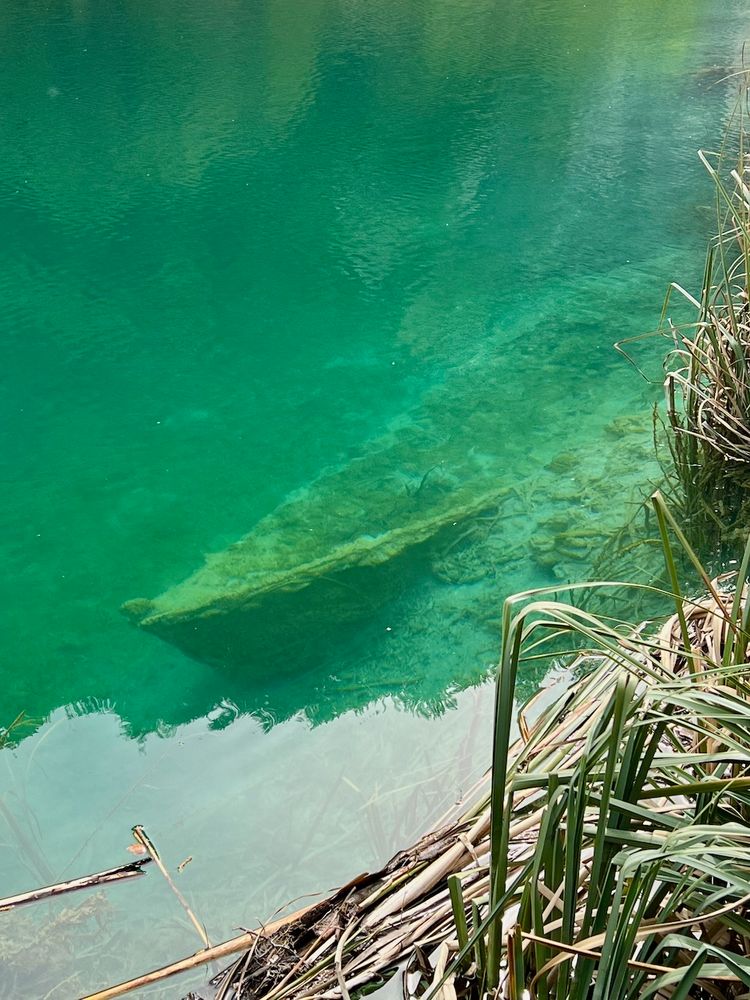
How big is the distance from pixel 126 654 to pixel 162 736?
1.23 feet

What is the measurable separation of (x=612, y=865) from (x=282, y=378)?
3.09 meters

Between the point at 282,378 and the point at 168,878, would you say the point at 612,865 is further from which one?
the point at 282,378

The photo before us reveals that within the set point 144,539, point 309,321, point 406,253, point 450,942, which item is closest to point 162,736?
point 144,539

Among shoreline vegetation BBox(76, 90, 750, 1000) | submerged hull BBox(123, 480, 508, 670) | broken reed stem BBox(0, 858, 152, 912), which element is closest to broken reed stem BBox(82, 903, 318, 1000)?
shoreline vegetation BBox(76, 90, 750, 1000)

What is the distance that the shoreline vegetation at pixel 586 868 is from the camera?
892 millimetres

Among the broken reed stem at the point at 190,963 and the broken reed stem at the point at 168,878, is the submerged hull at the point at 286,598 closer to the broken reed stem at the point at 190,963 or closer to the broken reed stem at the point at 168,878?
the broken reed stem at the point at 168,878

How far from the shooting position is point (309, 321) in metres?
4.30

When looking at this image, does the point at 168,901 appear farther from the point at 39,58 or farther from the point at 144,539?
the point at 39,58

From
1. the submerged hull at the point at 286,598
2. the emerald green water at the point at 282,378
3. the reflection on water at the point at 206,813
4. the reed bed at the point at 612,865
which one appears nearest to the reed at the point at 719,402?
the emerald green water at the point at 282,378

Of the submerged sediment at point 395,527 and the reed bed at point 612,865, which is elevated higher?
the reed bed at point 612,865

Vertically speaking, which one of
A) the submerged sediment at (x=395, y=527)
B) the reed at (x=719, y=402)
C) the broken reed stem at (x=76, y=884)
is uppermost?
the reed at (x=719, y=402)

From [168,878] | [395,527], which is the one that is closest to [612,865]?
[168,878]

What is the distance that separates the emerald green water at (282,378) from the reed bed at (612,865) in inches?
24.9

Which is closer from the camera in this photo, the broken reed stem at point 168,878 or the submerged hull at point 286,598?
the broken reed stem at point 168,878
